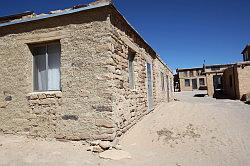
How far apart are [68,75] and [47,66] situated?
92cm

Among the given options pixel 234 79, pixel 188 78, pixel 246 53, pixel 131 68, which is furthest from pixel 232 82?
pixel 188 78

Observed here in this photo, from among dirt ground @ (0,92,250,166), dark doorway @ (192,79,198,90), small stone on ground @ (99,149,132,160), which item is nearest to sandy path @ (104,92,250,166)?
dirt ground @ (0,92,250,166)

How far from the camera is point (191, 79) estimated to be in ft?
126

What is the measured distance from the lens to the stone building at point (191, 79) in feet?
126

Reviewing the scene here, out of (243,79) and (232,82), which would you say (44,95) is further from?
(232,82)

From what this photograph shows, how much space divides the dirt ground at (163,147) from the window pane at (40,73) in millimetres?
1439

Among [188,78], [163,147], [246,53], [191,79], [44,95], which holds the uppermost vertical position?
[246,53]

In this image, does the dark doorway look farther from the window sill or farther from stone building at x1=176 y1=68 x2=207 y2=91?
the window sill

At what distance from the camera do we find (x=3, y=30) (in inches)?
256

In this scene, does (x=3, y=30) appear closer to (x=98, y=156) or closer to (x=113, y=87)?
(x=113, y=87)

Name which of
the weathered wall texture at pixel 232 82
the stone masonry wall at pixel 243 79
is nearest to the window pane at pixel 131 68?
the stone masonry wall at pixel 243 79

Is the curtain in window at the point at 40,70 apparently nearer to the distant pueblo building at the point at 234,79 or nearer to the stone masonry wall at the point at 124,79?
the stone masonry wall at the point at 124,79

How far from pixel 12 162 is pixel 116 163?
80.6 inches

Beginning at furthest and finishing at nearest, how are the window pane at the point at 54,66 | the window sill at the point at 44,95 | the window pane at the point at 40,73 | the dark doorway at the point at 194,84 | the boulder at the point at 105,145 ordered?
1. the dark doorway at the point at 194,84
2. the window pane at the point at 40,73
3. the window pane at the point at 54,66
4. the window sill at the point at 44,95
5. the boulder at the point at 105,145
